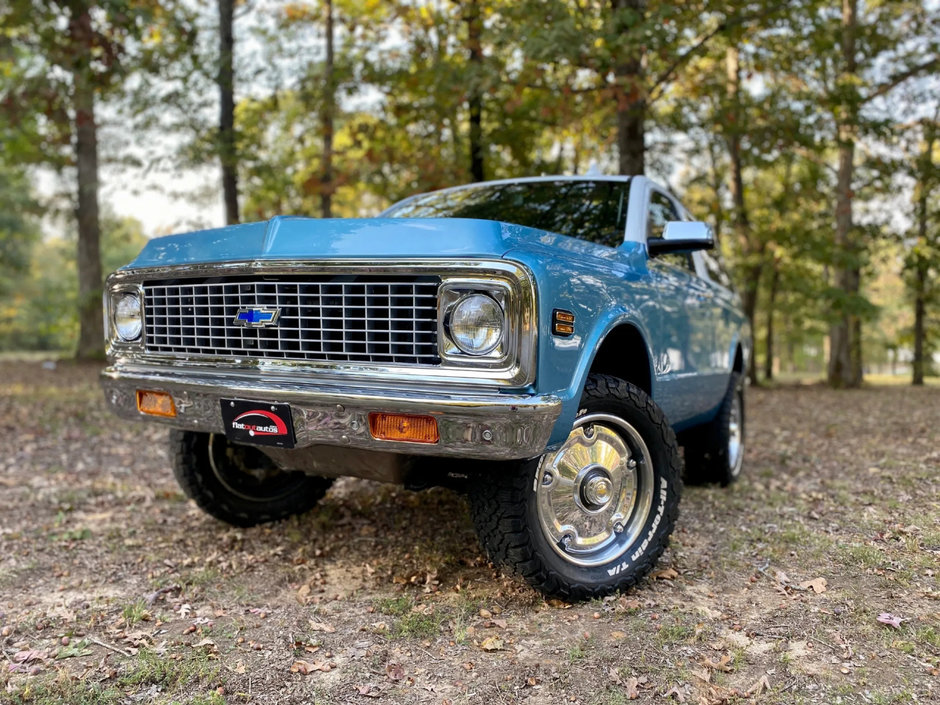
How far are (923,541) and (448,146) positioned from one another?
35.5ft

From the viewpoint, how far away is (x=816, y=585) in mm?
3059

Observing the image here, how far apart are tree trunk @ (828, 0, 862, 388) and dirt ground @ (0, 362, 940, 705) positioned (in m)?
7.83

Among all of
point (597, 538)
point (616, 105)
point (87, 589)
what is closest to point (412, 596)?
point (597, 538)

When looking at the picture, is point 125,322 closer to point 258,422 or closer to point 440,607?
point 258,422

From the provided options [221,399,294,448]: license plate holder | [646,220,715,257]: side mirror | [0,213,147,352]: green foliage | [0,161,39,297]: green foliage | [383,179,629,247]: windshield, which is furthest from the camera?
[0,213,147,352]: green foliage

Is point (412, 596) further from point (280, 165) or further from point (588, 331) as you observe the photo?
point (280, 165)

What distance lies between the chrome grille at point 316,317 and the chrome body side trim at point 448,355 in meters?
0.04

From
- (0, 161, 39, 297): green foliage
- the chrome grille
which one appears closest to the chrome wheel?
the chrome grille

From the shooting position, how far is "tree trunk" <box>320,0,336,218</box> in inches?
465

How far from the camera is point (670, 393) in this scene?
376 cm

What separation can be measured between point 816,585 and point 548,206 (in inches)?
89.5

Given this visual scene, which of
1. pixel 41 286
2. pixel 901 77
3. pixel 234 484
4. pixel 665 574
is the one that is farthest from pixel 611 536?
pixel 41 286

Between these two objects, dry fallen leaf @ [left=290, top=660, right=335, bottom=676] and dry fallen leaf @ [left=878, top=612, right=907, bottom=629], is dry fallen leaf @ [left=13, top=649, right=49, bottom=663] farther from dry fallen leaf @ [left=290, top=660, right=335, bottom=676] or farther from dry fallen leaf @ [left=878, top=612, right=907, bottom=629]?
dry fallen leaf @ [left=878, top=612, right=907, bottom=629]

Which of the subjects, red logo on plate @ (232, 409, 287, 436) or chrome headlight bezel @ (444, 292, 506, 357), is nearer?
chrome headlight bezel @ (444, 292, 506, 357)
